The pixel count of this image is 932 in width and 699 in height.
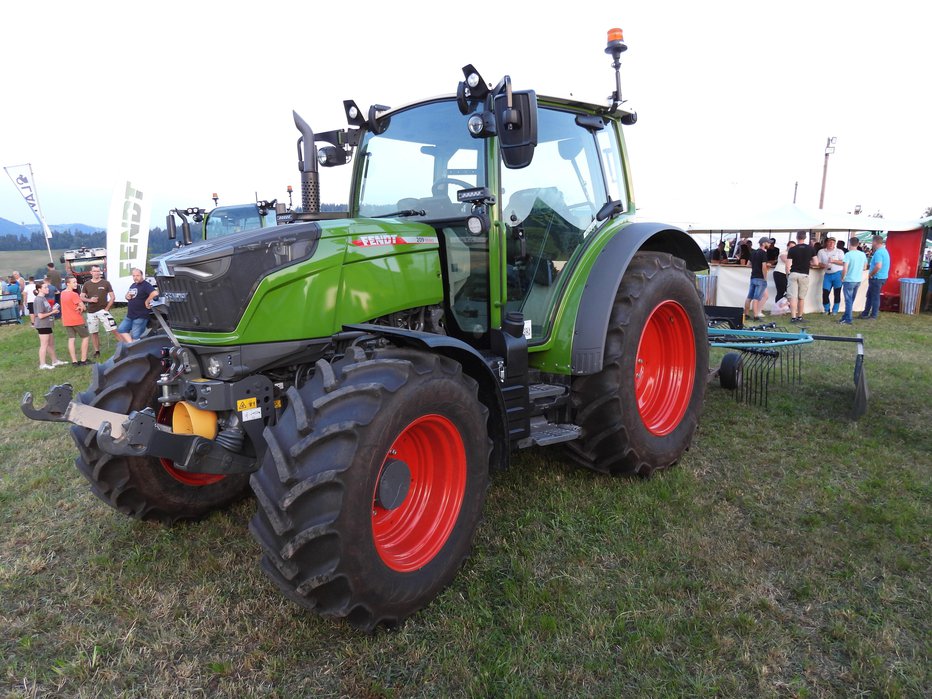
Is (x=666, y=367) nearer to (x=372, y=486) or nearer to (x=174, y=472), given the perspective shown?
(x=372, y=486)

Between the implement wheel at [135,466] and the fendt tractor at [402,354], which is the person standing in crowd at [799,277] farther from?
the implement wheel at [135,466]

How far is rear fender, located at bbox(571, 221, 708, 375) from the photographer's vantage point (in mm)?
3467

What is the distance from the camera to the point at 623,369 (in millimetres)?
3566

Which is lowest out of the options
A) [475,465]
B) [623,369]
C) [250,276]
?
[475,465]

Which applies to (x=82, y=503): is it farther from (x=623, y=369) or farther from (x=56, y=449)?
(x=623, y=369)

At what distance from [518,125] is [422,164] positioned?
3.09 ft

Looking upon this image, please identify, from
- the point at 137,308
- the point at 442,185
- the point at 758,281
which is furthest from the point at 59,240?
the point at 442,185

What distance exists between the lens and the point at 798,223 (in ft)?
43.4

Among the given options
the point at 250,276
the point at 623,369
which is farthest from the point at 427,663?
the point at 623,369

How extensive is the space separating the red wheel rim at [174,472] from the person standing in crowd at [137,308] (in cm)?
585

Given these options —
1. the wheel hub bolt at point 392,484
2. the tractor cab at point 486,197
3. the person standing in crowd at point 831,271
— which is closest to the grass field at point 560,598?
→ the wheel hub bolt at point 392,484

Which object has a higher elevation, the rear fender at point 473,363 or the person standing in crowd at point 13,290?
the rear fender at point 473,363

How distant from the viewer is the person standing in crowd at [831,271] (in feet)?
38.5

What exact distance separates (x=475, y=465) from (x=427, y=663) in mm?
821
